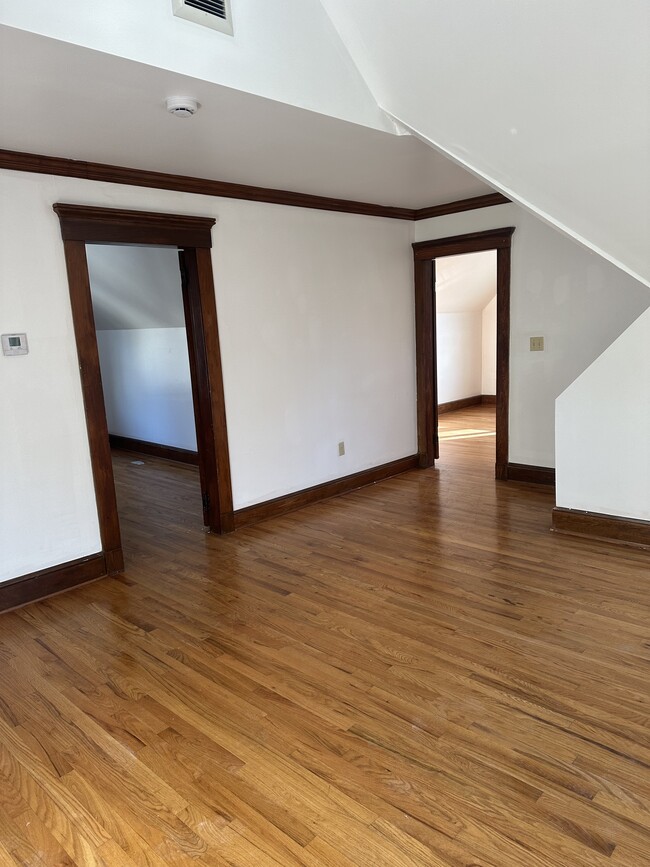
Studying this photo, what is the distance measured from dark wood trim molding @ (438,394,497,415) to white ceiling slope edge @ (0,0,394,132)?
6255mm

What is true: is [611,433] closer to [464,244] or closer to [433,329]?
[464,244]

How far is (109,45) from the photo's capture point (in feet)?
6.42

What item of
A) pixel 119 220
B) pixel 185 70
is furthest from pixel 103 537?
pixel 185 70

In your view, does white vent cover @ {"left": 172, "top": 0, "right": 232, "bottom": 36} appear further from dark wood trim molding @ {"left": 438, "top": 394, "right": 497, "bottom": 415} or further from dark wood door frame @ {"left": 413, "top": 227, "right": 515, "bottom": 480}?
dark wood trim molding @ {"left": 438, "top": 394, "right": 497, "bottom": 415}

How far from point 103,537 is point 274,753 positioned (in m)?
1.93

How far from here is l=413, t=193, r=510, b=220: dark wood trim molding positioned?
467 cm

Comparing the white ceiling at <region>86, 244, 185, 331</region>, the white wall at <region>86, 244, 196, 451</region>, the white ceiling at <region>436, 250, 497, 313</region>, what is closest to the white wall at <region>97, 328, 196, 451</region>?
the white wall at <region>86, 244, 196, 451</region>

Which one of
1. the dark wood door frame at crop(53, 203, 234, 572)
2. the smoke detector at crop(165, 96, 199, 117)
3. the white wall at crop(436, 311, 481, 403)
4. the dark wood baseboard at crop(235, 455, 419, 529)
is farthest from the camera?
the white wall at crop(436, 311, 481, 403)

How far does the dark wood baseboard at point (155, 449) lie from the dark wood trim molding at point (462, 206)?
3.07 m

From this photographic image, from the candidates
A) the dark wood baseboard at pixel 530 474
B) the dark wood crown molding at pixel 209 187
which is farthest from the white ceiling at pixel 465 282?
the dark wood baseboard at pixel 530 474

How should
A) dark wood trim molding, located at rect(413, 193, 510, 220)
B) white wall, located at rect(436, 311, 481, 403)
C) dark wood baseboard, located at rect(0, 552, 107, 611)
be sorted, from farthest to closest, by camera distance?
white wall, located at rect(436, 311, 481, 403) < dark wood trim molding, located at rect(413, 193, 510, 220) < dark wood baseboard, located at rect(0, 552, 107, 611)

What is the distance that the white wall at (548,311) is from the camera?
4.28 m

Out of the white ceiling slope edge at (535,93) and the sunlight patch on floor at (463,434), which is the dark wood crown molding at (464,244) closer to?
the white ceiling slope edge at (535,93)

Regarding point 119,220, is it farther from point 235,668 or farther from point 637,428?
point 637,428
